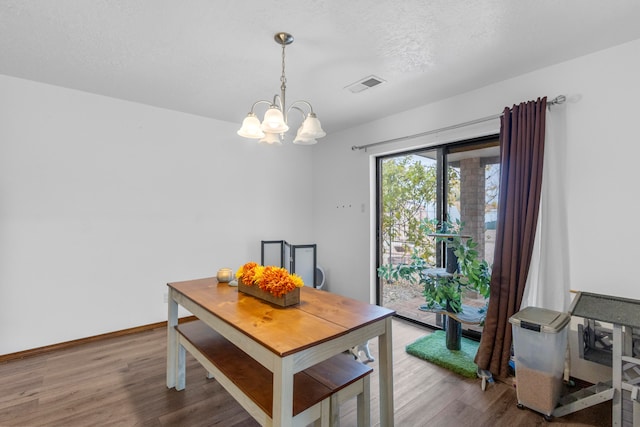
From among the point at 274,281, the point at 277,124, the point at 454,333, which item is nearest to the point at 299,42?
the point at 277,124

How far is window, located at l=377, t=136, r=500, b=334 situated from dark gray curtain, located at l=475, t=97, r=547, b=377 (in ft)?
1.36

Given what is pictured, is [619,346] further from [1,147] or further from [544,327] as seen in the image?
[1,147]

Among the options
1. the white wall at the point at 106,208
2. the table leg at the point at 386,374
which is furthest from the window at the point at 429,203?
the white wall at the point at 106,208

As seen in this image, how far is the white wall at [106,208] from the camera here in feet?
8.85

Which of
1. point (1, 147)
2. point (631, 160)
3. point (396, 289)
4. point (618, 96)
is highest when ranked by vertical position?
point (618, 96)

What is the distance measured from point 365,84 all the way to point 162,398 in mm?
2911

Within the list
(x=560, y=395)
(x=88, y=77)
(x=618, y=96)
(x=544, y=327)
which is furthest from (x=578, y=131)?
(x=88, y=77)

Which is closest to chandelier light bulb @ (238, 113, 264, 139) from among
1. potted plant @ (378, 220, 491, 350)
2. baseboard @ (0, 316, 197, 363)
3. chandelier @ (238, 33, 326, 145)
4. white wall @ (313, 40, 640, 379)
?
chandelier @ (238, 33, 326, 145)

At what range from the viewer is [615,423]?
1709mm

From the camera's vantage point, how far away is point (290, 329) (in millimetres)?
1371

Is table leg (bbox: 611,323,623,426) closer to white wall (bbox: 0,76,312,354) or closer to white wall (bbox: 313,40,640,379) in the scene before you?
white wall (bbox: 313,40,640,379)

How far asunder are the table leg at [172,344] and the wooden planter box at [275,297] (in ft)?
2.17

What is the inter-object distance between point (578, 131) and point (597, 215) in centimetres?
63

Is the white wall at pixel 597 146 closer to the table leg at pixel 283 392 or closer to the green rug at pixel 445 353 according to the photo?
the green rug at pixel 445 353
